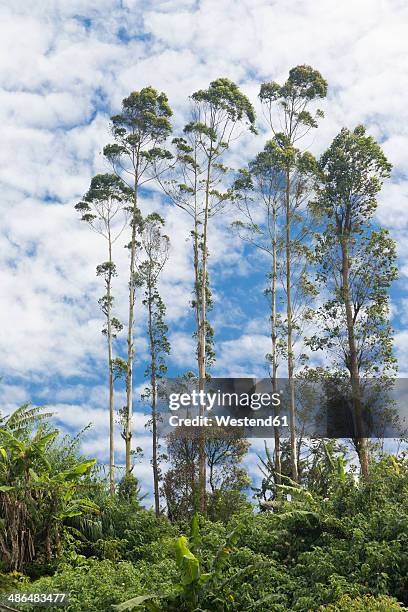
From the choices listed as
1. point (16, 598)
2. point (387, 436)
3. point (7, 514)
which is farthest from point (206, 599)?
point (387, 436)

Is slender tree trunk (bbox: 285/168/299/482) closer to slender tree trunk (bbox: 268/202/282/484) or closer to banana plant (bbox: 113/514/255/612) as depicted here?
slender tree trunk (bbox: 268/202/282/484)

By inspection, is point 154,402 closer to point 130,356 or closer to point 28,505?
point 130,356

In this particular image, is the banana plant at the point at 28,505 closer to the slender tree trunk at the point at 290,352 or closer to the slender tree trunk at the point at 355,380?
the slender tree trunk at the point at 290,352

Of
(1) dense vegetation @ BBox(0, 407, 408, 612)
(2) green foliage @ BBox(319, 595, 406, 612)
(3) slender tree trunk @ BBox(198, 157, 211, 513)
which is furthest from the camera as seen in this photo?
(3) slender tree trunk @ BBox(198, 157, 211, 513)

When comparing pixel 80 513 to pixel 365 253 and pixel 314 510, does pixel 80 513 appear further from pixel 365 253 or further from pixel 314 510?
pixel 365 253

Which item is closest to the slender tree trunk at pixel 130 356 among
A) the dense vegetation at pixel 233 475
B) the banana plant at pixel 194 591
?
the dense vegetation at pixel 233 475

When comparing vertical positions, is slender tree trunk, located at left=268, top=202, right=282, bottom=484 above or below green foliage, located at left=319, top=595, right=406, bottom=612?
above

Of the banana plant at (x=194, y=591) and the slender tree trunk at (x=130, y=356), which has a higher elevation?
the slender tree trunk at (x=130, y=356)

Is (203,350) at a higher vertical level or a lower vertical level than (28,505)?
higher

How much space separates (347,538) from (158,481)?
34.2 feet

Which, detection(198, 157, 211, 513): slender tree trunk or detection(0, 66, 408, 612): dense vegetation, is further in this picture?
detection(198, 157, 211, 513): slender tree trunk

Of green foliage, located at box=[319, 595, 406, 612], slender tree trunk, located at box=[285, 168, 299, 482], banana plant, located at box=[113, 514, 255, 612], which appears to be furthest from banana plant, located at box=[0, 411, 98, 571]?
slender tree trunk, located at box=[285, 168, 299, 482]

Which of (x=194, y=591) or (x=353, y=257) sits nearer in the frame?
(x=194, y=591)

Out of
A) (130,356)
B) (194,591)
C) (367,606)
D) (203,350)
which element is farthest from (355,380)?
(367,606)
